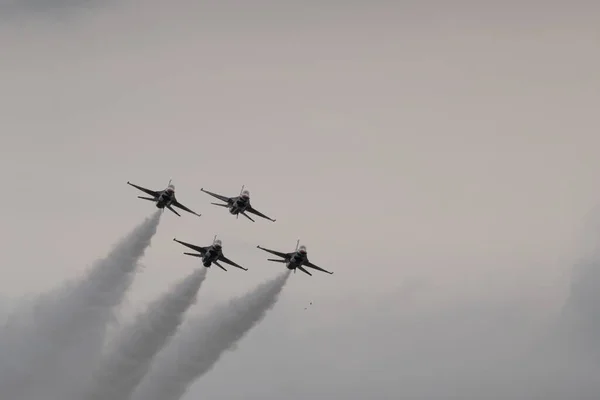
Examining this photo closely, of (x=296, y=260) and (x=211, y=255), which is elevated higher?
(x=296, y=260)

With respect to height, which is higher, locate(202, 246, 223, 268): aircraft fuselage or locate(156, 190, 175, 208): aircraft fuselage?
locate(156, 190, 175, 208): aircraft fuselage

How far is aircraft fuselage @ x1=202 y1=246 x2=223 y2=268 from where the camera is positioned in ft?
569

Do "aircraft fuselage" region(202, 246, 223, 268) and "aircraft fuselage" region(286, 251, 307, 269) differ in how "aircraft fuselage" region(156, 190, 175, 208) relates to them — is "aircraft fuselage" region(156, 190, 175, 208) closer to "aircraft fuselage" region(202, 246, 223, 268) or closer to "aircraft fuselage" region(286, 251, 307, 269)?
"aircraft fuselage" region(202, 246, 223, 268)

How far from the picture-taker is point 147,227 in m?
181

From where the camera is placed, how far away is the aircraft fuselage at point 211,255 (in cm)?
17350

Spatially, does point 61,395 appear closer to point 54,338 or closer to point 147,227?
point 54,338

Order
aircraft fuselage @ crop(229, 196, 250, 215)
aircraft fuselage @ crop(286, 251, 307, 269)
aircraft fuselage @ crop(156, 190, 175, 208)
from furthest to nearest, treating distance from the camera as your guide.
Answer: aircraft fuselage @ crop(229, 196, 250, 215) → aircraft fuselage @ crop(286, 251, 307, 269) → aircraft fuselage @ crop(156, 190, 175, 208)

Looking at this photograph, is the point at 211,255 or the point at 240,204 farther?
the point at 211,255

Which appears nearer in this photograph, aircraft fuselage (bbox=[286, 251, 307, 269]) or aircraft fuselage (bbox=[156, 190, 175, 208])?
aircraft fuselage (bbox=[156, 190, 175, 208])

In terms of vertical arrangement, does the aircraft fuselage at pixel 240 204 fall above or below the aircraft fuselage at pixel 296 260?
above

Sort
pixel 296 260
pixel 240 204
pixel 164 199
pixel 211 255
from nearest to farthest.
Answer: pixel 164 199 < pixel 296 260 < pixel 240 204 < pixel 211 255

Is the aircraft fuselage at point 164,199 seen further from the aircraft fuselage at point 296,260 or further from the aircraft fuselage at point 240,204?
the aircraft fuselage at point 296,260

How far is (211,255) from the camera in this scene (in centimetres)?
17350

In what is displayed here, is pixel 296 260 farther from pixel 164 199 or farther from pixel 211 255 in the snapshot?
pixel 164 199
